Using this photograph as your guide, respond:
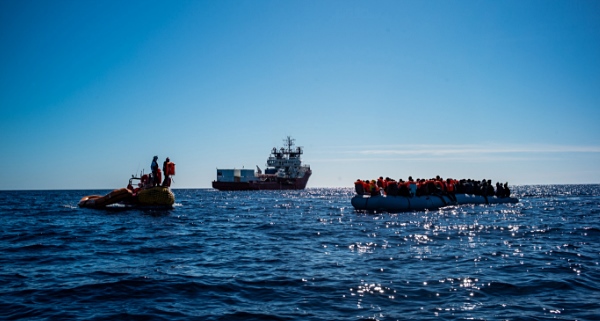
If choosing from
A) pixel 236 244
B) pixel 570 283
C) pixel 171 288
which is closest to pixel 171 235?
pixel 236 244

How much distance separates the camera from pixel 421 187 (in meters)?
34.2

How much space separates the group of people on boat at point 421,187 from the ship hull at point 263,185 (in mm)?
66666

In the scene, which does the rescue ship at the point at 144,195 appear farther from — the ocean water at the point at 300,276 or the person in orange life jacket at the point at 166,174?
the ocean water at the point at 300,276

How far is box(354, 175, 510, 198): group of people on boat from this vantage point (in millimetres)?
31938

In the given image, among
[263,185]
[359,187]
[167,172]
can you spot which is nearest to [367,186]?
[359,187]

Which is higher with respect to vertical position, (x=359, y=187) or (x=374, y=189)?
(x=359, y=187)

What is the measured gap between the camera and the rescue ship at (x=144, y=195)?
32375 millimetres

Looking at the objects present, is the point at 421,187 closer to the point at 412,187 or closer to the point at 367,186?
the point at 412,187

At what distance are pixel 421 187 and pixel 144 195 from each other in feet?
68.7

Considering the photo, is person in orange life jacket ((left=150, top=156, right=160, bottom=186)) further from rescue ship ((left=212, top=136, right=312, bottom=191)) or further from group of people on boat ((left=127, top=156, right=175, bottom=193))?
rescue ship ((left=212, top=136, right=312, bottom=191))

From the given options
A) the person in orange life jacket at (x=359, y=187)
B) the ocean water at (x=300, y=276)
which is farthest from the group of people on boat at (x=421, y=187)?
the ocean water at (x=300, y=276)

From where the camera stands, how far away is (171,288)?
29.8 feet

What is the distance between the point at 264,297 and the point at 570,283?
6.67m

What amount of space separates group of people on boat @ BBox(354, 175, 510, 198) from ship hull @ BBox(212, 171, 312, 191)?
66.7m
